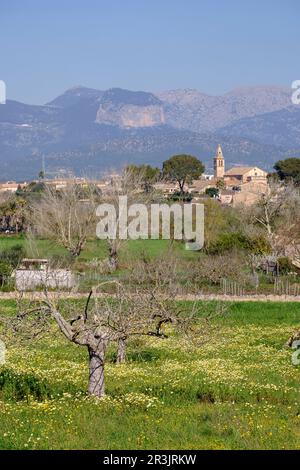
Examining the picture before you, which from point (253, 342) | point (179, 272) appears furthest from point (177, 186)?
point (253, 342)

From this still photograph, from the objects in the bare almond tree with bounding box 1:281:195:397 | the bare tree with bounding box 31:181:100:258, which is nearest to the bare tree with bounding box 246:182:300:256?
the bare tree with bounding box 31:181:100:258

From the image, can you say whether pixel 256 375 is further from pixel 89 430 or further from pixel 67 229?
pixel 67 229

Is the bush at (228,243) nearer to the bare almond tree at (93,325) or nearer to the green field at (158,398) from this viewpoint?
the green field at (158,398)

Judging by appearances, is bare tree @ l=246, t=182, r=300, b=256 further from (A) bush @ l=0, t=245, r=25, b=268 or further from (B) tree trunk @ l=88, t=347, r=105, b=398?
(B) tree trunk @ l=88, t=347, r=105, b=398

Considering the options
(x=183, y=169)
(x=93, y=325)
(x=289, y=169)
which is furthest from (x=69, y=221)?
(x=289, y=169)

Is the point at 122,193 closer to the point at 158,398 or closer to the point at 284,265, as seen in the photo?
the point at 284,265

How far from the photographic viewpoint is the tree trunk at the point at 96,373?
14086mm

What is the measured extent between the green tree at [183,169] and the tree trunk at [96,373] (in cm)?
9186

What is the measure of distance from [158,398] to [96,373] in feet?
3.84

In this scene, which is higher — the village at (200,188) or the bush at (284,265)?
the village at (200,188)

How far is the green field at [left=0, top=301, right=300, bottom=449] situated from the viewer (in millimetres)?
11258

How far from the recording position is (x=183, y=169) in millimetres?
108938

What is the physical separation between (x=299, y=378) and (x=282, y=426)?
5.07 metres

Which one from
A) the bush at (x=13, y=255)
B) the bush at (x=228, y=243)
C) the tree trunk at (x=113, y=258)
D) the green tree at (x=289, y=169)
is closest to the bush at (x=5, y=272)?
the bush at (x=13, y=255)
